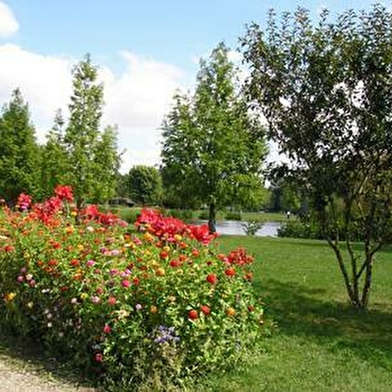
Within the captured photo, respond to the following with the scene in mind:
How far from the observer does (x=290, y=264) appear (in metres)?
13.2

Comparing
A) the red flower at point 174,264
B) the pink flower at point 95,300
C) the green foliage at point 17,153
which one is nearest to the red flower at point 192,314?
the red flower at point 174,264

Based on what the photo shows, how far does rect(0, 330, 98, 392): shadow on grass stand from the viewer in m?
4.60

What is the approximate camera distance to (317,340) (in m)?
6.52

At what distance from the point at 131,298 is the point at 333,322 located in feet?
12.5

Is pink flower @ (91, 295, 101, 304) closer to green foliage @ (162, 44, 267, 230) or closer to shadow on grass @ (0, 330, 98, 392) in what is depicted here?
shadow on grass @ (0, 330, 98, 392)

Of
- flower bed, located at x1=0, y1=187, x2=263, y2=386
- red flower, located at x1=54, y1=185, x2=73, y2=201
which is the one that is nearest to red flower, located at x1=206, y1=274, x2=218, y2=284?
flower bed, located at x1=0, y1=187, x2=263, y2=386

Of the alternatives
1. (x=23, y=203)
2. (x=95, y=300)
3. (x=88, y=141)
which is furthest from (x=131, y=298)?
(x=88, y=141)

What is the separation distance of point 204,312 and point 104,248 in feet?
4.04

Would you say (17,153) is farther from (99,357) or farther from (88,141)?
(99,357)

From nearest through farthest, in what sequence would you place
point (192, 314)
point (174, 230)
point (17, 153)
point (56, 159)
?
point (192, 314) < point (174, 230) < point (56, 159) < point (17, 153)

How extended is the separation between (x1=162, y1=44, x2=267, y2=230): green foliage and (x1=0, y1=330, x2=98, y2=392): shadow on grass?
18592mm

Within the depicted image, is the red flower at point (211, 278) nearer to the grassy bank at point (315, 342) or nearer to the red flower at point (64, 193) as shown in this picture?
the grassy bank at point (315, 342)

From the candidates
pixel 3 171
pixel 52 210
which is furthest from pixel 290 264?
pixel 3 171

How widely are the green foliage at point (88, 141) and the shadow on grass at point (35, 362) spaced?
16.5 meters
